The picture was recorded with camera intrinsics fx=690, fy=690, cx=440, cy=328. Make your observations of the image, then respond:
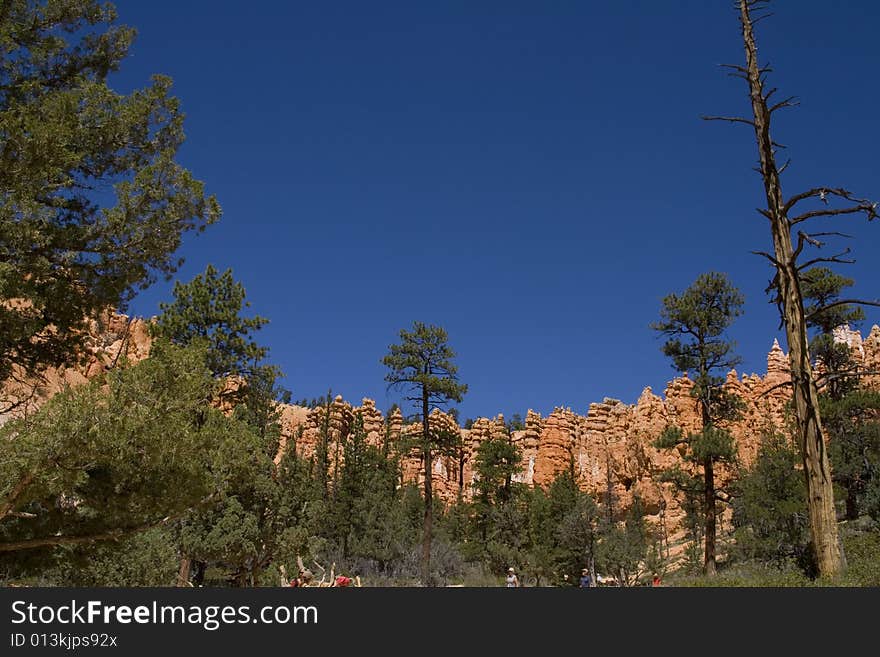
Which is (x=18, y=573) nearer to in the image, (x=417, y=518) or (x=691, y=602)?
(x=691, y=602)

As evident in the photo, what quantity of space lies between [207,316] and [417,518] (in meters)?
36.6

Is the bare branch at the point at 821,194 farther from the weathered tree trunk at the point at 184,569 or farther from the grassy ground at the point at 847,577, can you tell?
the weathered tree trunk at the point at 184,569

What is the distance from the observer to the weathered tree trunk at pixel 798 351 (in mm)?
9523

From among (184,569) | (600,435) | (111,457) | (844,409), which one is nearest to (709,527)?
(844,409)

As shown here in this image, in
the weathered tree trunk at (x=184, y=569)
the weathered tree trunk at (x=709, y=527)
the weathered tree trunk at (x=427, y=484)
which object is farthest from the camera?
the weathered tree trunk at (x=427, y=484)

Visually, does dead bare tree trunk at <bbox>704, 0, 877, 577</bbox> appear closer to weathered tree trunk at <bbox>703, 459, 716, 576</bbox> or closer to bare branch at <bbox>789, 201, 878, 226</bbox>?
bare branch at <bbox>789, 201, 878, 226</bbox>

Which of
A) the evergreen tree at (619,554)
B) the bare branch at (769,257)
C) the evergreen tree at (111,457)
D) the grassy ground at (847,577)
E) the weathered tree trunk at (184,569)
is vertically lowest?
the evergreen tree at (619,554)

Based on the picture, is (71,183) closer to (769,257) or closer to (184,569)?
(769,257)

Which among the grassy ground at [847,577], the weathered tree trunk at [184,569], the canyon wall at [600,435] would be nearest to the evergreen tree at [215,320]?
the weathered tree trunk at [184,569]

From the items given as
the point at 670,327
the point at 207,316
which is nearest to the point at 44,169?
the point at 207,316

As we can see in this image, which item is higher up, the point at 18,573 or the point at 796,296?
the point at 796,296

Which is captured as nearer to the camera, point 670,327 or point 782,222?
point 782,222

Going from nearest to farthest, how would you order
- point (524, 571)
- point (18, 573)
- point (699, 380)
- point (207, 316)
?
point (18, 573), point (207, 316), point (699, 380), point (524, 571)

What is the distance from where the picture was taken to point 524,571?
118ft
